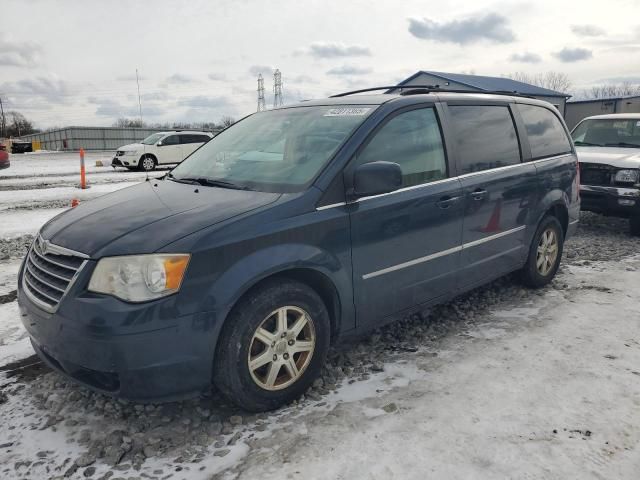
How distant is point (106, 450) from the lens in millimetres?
2584

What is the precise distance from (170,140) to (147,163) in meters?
1.48

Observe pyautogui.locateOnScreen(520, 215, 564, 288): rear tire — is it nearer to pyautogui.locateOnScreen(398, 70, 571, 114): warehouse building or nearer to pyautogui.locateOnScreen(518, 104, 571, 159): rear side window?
pyautogui.locateOnScreen(518, 104, 571, 159): rear side window

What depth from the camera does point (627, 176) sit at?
7238mm

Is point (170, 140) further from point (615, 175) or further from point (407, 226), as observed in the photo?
point (407, 226)

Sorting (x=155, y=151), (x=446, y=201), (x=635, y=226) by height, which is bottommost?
(x=635, y=226)

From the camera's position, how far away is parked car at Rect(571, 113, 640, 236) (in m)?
7.19

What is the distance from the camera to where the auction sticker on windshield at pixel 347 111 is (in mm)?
3516

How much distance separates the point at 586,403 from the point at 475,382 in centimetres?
63

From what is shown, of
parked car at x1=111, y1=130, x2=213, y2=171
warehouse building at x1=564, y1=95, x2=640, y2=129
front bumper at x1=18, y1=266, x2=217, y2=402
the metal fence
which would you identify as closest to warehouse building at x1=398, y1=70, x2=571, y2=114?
warehouse building at x1=564, y1=95, x2=640, y2=129

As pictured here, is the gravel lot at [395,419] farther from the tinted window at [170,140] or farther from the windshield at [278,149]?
the tinted window at [170,140]

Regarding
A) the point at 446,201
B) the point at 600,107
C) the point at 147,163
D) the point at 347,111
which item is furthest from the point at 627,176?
the point at 600,107

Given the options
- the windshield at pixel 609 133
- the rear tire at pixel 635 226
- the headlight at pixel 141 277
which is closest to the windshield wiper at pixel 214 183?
the headlight at pixel 141 277

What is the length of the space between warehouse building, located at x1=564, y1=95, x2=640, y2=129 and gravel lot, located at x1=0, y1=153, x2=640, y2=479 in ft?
118

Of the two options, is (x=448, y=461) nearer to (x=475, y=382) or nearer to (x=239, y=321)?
(x=475, y=382)
